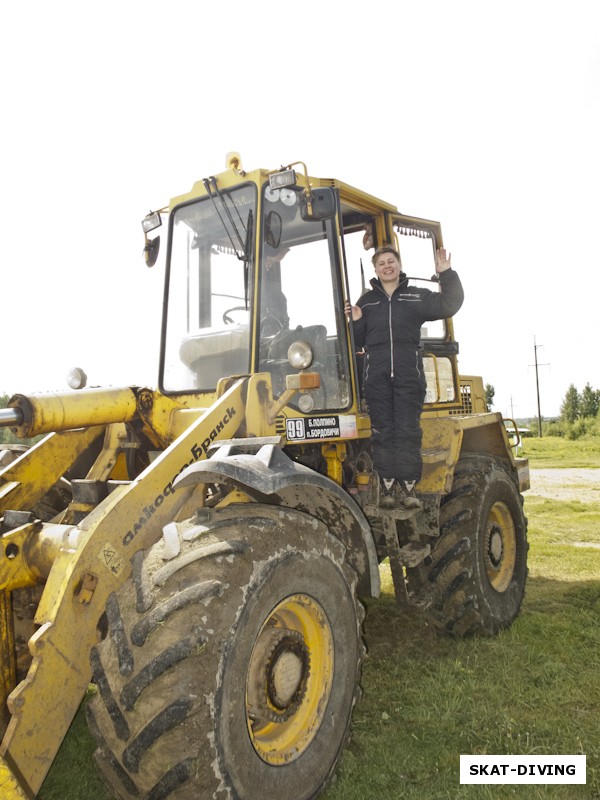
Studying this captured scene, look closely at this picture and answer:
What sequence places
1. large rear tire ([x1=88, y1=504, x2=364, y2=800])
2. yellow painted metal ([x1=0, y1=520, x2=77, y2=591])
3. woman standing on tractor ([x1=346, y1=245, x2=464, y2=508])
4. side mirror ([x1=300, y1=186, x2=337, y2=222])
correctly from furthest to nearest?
woman standing on tractor ([x1=346, y1=245, x2=464, y2=508]) < side mirror ([x1=300, y1=186, x2=337, y2=222]) < yellow painted metal ([x1=0, y1=520, x2=77, y2=591]) < large rear tire ([x1=88, y1=504, x2=364, y2=800])

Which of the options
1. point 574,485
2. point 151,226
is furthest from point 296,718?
point 574,485

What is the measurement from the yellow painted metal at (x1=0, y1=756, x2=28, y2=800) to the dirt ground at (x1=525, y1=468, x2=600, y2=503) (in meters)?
12.0

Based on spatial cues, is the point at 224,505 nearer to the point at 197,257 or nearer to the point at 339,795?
the point at 339,795

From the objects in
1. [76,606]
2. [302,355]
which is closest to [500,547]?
[302,355]

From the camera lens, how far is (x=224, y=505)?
306 cm

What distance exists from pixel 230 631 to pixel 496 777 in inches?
66.0

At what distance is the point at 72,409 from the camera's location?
3508 millimetres

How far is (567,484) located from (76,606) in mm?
15145

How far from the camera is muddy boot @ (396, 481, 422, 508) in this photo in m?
4.05

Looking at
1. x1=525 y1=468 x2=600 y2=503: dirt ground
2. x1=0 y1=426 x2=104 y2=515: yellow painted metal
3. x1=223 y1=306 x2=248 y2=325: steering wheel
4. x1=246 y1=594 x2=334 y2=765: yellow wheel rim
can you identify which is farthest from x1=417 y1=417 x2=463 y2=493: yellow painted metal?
x1=525 y1=468 x2=600 y2=503: dirt ground

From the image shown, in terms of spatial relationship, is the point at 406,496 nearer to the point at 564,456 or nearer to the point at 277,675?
the point at 277,675

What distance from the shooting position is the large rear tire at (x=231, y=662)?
2.28 meters

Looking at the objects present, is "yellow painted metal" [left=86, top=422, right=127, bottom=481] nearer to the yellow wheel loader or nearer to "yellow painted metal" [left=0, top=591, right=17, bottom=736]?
the yellow wheel loader

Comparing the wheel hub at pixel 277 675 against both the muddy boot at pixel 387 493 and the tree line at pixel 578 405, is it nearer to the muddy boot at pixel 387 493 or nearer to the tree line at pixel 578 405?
the muddy boot at pixel 387 493
